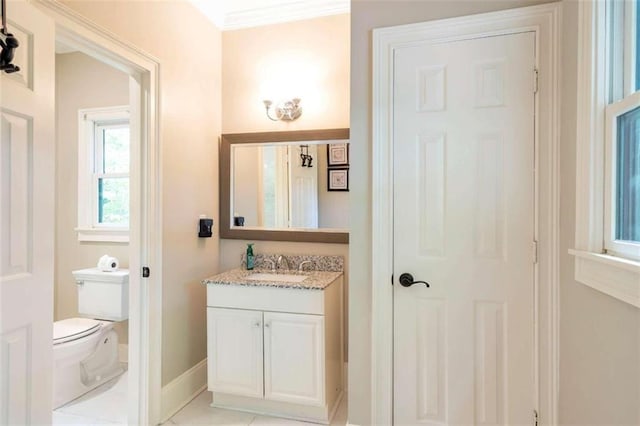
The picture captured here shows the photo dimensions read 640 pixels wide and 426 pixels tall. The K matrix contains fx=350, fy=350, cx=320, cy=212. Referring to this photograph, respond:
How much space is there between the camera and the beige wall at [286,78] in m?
2.54

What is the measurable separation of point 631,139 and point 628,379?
672 mm

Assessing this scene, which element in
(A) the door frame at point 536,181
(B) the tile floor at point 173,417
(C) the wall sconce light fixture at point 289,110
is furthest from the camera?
(C) the wall sconce light fixture at point 289,110

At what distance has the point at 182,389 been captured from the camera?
230 cm

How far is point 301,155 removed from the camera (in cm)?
265

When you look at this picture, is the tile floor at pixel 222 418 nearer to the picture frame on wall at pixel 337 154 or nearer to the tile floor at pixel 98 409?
the tile floor at pixel 98 409

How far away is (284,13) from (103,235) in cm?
230

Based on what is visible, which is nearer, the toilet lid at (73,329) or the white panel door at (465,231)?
the white panel door at (465,231)

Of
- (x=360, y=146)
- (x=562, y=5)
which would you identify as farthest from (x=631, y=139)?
(x=360, y=146)

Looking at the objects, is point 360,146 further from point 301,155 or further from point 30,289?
point 30,289

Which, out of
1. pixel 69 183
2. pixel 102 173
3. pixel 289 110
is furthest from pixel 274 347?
pixel 69 183

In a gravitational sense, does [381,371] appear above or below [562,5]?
below

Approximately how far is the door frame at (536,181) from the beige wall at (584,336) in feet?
0.15

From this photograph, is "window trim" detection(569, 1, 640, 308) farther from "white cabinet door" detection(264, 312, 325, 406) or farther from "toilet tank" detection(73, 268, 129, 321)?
"toilet tank" detection(73, 268, 129, 321)

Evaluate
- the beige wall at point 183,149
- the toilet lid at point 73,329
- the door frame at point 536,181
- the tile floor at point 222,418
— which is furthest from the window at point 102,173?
the door frame at point 536,181
